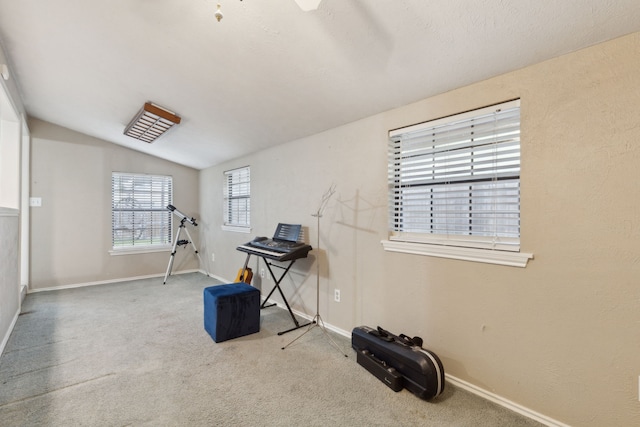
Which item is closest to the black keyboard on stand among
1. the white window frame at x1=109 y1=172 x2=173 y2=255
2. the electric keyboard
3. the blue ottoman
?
the electric keyboard

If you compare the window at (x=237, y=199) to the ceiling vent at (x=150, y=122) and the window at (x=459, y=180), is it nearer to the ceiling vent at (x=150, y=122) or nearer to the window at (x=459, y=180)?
the ceiling vent at (x=150, y=122)

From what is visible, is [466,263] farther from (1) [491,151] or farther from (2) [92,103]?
(2) [92,103]

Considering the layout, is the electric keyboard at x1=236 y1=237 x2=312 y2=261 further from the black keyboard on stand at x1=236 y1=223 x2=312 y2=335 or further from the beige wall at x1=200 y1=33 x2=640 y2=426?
the beige wall at x1=200 y1=33 x2=640 y2=426

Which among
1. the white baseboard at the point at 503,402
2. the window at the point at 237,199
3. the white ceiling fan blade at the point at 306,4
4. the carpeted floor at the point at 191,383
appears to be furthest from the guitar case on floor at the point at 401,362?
the window at the point at 237,199

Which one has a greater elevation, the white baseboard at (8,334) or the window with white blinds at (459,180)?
the window with white blinds at (459,180)

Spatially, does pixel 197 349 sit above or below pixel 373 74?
below

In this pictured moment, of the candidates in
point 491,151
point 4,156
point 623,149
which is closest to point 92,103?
point 4,156

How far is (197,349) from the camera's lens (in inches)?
99.3

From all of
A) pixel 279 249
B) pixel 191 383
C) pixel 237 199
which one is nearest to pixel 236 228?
pixel 237 199

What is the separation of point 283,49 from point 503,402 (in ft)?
8.89

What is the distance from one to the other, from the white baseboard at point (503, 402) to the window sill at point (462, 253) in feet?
2.82

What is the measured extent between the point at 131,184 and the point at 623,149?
242 inches

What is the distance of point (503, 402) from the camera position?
1.79m

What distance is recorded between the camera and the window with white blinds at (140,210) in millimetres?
4969
